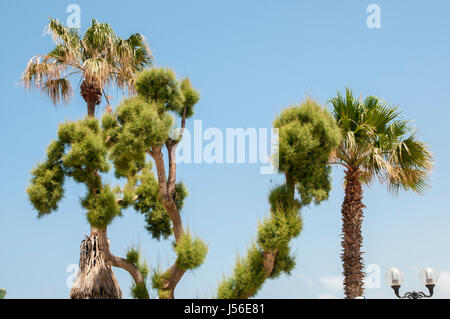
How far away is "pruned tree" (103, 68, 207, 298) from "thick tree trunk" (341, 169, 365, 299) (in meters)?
3.68

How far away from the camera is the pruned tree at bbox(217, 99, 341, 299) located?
10.5m

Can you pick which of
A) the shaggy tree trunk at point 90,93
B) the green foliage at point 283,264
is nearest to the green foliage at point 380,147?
the green foliage at point 283,264

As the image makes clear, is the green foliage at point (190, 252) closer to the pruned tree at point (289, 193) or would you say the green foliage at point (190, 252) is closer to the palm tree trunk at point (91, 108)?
the pruned tree at point (289, 193)

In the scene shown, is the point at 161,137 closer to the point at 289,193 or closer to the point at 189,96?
the point at 189,96

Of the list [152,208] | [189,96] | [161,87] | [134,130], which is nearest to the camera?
[134,130]

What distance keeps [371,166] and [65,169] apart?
25.5 feet

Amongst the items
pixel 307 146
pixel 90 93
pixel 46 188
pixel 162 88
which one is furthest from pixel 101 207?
pixel 307 146

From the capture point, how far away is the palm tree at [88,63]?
13719 millimetres

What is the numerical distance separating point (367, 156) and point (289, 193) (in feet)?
10.3

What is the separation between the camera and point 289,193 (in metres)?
10.8

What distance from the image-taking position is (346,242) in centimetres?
1244

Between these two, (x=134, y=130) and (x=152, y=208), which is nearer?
(x=134, y=130)

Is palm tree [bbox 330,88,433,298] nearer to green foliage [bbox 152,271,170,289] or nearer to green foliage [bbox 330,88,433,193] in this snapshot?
green foliage [bbox 330,88,433,193]
